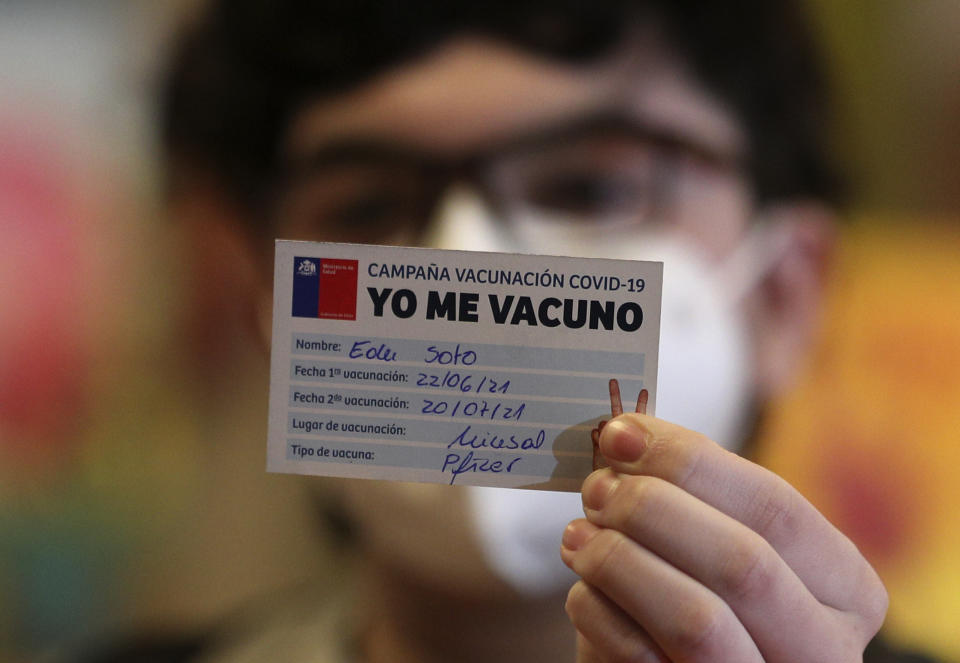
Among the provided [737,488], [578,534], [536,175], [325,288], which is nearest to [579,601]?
[578,534]

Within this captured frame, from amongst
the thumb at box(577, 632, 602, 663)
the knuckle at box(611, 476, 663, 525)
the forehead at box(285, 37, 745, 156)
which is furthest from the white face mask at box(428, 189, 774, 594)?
the knuckle at box(611, 476, 663, 525)

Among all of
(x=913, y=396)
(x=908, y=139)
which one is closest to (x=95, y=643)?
(x=913, y=396)

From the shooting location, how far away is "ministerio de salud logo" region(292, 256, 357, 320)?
0.66 meters

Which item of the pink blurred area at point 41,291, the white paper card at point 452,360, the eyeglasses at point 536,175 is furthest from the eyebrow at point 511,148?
the white paper card at point 452,360

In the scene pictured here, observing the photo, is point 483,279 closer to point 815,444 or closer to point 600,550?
point 600,550

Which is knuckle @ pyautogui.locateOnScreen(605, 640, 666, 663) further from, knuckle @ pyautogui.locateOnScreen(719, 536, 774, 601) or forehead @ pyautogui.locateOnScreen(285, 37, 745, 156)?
forehead @ pyautogui.locateOnScreen(285, 37, 745, 156)

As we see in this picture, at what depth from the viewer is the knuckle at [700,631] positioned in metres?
0.56

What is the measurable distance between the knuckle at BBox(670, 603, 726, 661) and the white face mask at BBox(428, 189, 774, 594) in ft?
1.59

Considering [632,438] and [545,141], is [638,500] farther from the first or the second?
[545,141]

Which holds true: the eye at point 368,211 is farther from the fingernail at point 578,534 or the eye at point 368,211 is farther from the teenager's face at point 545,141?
the fingernail at point 578,534

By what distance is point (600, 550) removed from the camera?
58cm

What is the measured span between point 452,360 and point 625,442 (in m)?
0.16

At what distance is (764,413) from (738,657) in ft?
1.81

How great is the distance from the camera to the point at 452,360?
655mm
